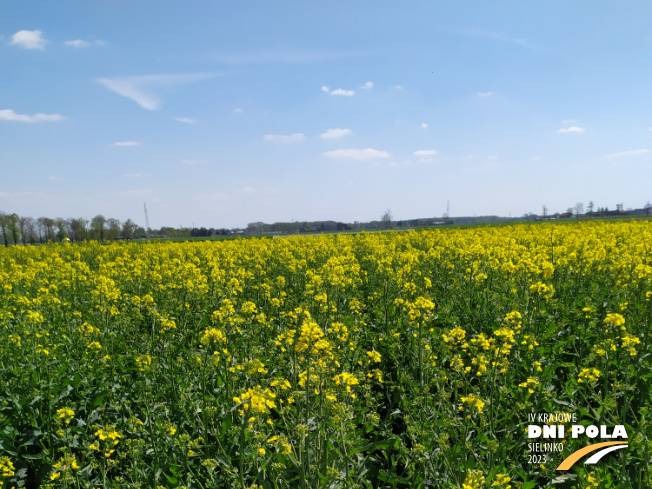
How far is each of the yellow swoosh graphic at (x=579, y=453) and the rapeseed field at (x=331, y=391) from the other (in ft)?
0.23

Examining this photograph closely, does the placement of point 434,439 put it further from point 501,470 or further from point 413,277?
point 413,277

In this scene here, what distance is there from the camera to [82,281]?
855cm

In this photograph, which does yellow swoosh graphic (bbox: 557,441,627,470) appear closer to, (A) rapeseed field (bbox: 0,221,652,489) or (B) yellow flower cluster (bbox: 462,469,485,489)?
(A) rapeseed field (bbox: 0,221,652,489)

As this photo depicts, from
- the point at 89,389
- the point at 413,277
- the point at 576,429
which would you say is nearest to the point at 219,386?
the point at 89,389

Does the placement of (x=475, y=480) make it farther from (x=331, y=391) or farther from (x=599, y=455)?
(x=599, y=455)

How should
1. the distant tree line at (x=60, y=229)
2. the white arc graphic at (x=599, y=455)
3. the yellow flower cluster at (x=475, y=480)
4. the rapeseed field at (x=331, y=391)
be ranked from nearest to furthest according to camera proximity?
the yellow flower cluster at (x=475, y=480) < the rapeseed field at (x=331, y=391) < the white arc graphic at (x=599, y=455) < the distant tree line at (x=60, y=229)

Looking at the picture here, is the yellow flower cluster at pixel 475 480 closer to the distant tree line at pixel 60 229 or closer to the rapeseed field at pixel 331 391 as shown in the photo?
the rapeseed field at pixel 331 391

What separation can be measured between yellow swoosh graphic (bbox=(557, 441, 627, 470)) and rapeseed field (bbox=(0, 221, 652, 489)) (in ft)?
0.23

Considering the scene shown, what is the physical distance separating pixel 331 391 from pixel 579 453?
234cm

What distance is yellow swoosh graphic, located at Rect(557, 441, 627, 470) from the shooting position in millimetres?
3209

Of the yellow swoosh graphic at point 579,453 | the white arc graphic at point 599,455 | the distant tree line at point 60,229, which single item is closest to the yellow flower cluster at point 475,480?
the yellow swoosh graphic at point 579,453

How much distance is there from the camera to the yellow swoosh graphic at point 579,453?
10.5 ft

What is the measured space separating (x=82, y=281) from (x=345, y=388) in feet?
26.1

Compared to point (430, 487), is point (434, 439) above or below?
above
